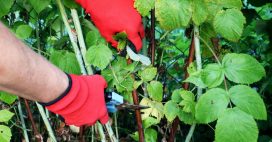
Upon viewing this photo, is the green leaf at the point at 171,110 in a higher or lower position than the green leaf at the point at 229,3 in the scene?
lower

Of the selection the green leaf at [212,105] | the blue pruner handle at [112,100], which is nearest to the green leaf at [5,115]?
the blue pruner handle at [112,100]

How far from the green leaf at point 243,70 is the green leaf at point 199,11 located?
14 cm

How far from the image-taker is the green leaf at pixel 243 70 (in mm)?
1137

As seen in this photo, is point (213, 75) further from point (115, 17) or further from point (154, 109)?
point (115, 17)

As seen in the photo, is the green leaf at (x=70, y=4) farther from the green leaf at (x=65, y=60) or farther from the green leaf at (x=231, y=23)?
the green leaf at (x=231, y=23)

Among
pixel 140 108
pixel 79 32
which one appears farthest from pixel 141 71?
pixel 79 32

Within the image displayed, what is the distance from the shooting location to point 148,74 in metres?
1.32

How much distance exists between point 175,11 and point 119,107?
0.43 metres

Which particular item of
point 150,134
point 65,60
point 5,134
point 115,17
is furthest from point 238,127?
point 5,134

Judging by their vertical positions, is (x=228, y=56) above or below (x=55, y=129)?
above

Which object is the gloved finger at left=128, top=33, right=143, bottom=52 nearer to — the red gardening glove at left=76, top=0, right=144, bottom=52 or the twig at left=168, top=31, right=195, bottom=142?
the red gardening glove at left=76, top=0, right=144, bottom=52

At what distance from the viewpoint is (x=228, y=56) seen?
1.17 metres

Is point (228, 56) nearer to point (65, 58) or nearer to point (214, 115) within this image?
point (214, 115)

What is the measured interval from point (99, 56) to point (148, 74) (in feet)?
0.54
